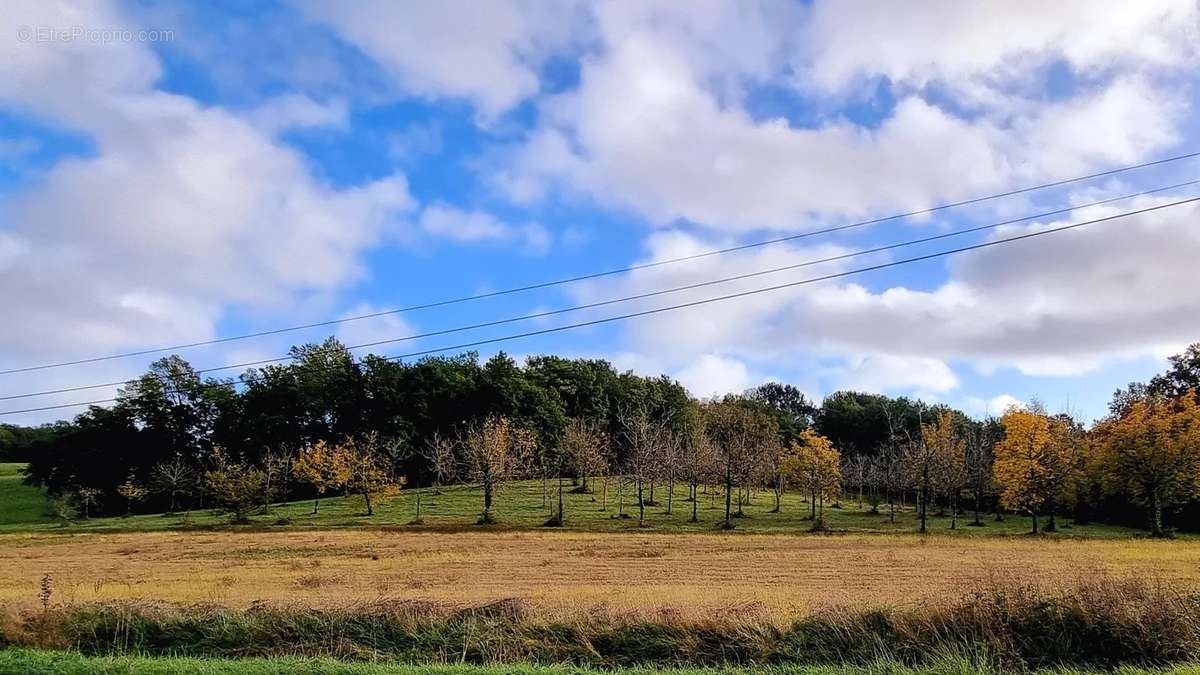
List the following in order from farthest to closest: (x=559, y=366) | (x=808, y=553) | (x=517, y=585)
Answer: (x=559, y=366) → (x=808, y=553) → (x=517, y=585)

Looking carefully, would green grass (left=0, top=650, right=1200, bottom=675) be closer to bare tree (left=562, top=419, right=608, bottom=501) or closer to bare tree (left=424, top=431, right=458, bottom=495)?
bare tree (left=424, top=431, right=458, bottom=495)

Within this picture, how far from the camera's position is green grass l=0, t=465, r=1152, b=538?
186 feet

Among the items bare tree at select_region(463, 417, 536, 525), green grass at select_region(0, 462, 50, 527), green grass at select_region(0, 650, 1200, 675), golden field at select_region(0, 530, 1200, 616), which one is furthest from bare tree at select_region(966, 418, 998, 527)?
green grass at select_region(0, 462, 50, 527)

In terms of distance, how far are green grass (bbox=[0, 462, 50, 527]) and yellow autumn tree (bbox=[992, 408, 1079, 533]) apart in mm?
81081

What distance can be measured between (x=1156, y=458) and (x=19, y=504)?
351 feet

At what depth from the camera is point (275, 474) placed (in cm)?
7812

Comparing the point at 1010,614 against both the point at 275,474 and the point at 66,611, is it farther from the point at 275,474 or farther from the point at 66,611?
the point at 275,474

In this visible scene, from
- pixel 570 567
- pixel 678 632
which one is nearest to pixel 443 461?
pixel 570 567

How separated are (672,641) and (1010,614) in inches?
200

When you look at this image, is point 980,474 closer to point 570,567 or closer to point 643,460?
point 643,460

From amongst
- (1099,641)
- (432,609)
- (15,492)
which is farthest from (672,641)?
(15,492)

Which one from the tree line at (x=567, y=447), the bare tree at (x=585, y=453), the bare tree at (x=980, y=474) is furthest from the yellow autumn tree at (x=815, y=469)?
the bare tree at (x=585, y=453)

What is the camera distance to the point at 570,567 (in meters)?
31.9

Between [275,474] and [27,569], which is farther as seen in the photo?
[275,474]
